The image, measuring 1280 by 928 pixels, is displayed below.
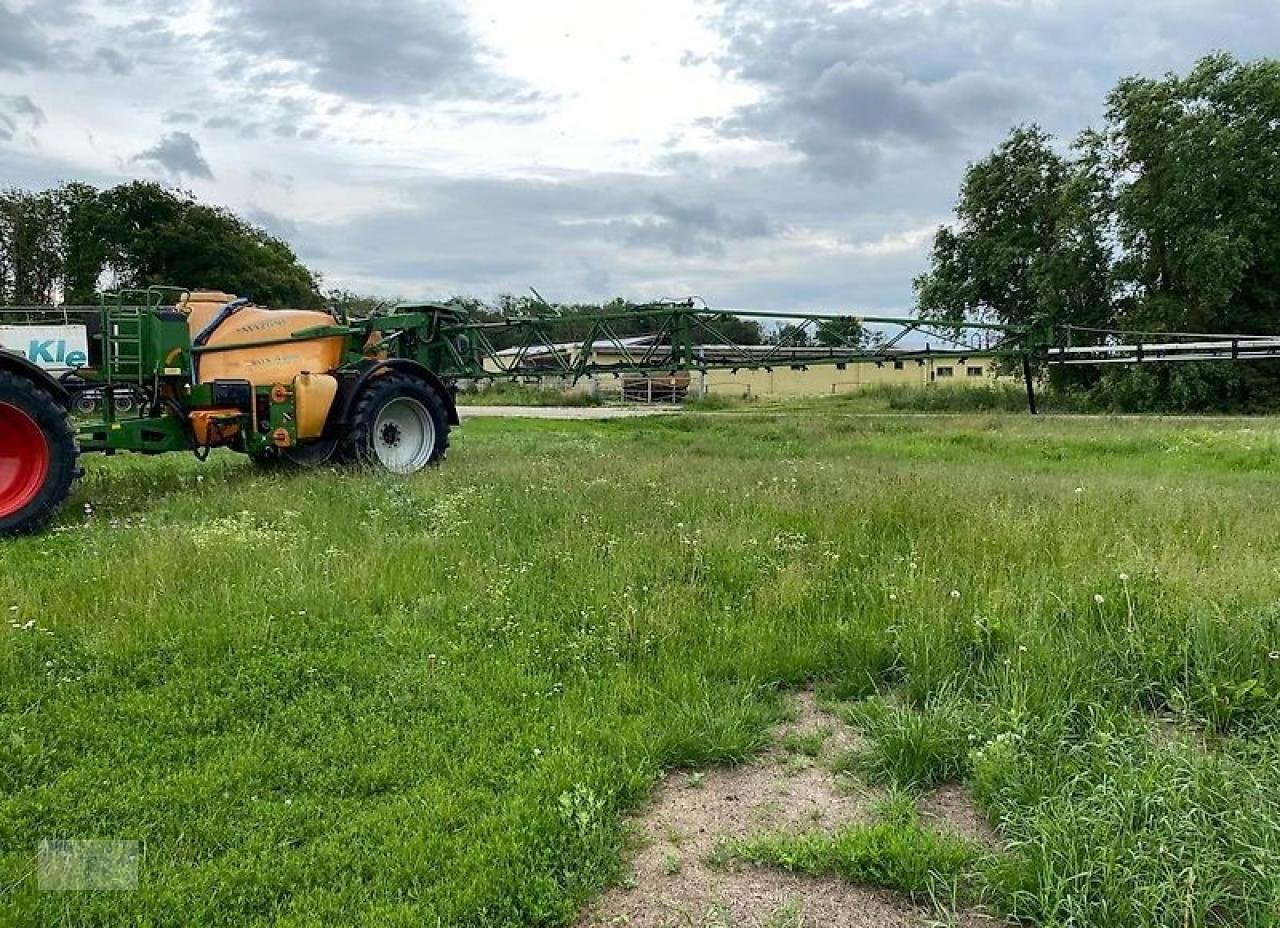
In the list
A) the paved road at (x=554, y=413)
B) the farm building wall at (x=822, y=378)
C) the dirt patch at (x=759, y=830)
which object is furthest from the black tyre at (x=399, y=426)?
the farm building wall at (x=822, y=378)

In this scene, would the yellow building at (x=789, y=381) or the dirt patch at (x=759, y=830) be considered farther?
the yellow building at (x=789, y=381)

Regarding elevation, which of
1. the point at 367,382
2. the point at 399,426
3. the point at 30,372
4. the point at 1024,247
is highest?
the point at 1024,247

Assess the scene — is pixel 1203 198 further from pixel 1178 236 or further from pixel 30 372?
pixel 30 372

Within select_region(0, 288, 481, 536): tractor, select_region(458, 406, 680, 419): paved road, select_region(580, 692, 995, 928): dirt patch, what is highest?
select_region(0, 288, 481, 536): tractor

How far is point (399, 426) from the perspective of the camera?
11.1 metres

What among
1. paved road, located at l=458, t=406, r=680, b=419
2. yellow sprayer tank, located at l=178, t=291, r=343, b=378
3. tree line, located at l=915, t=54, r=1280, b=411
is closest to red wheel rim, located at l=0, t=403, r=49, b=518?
yellow sprayer tank, located at l=178, t=291, r=343, b=378

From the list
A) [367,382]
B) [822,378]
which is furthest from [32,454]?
[822,378]

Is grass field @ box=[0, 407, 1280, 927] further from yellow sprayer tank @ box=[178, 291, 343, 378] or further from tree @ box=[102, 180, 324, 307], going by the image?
tree @ box=[102, 180, 324, 307]

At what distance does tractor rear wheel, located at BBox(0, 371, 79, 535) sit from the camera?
7219mm

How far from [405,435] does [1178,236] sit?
3110 cm

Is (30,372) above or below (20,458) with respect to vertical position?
above

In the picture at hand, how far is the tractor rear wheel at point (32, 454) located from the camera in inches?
284

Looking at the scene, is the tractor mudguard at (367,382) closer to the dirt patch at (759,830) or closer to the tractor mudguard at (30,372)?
the tractor mudguard at (30,372)

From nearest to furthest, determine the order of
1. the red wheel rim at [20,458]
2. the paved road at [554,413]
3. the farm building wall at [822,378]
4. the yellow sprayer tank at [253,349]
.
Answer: the red wheel rim at [20,458]
the yellow sprayer tank at [253,349]
the paved road at [554,413]
the farm building wall at [822,378]
